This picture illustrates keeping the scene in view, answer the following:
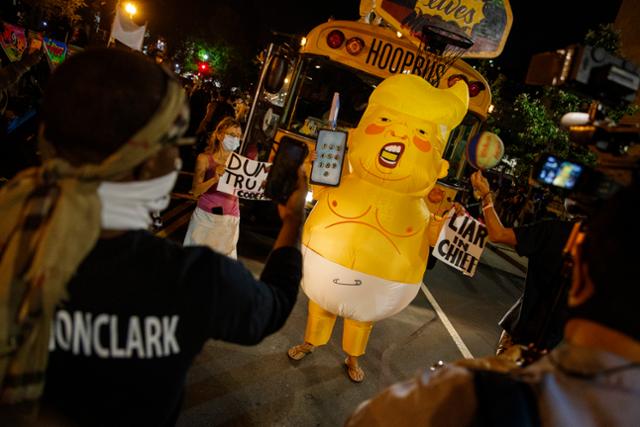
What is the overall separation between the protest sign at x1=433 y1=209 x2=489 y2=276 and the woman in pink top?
2059 millimetres

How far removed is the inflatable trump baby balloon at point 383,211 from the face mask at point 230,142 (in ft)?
4.88

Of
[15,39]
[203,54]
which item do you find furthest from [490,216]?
[203,54]

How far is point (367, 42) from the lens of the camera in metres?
4.86

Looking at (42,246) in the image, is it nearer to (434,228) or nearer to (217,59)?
(434,228)

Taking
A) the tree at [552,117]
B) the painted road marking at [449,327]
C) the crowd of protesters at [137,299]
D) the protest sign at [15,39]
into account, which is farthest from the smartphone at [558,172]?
the tree at [552,117]

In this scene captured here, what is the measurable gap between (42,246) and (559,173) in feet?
6.85

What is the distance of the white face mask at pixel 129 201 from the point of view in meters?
1.19

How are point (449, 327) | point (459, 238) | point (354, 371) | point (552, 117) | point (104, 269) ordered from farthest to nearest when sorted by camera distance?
point (552, 117) < point (449, 327) < point (354, 371) < point (459, 238) < point (104, 269)

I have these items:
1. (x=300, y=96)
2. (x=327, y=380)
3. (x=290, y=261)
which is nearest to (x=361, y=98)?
(x=300, y=96)

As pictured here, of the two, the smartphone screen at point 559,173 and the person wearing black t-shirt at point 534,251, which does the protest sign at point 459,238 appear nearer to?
the person wearing black t-shirt at point 534,251

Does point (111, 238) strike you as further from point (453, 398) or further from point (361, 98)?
point (361, 98)

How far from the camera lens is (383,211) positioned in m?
3.48

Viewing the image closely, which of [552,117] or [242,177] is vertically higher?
[552,117]

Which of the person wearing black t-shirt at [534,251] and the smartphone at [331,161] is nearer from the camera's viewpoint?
the person wearing black t-shirt at [534,251]
